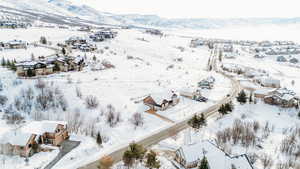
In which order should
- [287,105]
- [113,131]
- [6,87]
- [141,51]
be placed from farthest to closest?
[141,51]
[287,105]
[6,87]
[113,131]

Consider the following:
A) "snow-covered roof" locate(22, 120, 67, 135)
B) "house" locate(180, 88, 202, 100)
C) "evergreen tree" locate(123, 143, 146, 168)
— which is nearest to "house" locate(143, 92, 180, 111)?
"house" locate(180, 88, 202, 100)

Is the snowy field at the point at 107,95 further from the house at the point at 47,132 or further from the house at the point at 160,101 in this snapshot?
the house at the point at 47,132


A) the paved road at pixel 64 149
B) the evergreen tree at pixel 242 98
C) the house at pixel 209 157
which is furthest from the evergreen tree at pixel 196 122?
the evergreen tree at pixel 242 98

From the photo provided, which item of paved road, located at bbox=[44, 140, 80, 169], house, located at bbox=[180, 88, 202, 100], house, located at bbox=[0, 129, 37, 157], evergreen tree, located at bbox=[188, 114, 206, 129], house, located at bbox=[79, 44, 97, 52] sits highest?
house, located at bbox=[79, 44, 97, 52]

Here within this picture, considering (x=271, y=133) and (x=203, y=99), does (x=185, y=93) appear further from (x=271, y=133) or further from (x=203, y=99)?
(x=271, y=133)

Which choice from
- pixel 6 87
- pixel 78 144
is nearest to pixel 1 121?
pixel 6 87

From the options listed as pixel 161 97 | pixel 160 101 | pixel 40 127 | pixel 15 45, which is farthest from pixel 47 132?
pixel 15 45

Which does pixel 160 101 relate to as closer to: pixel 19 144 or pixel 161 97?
pixel 161 97

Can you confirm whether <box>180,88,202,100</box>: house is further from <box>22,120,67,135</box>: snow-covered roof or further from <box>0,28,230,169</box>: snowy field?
<box>22,120,67,135</box>: snow-covered roof
